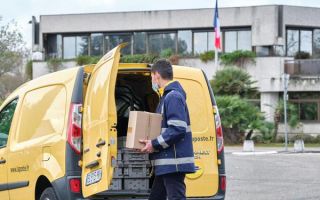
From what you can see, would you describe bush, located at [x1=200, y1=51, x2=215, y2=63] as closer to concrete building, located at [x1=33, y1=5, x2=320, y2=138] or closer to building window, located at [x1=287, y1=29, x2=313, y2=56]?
concrete building, located at [x1=33, y1=5, x2=320, y2=138]

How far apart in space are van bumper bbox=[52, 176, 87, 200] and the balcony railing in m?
38.8

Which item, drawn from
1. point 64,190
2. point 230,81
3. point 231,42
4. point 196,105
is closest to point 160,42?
point 231,42

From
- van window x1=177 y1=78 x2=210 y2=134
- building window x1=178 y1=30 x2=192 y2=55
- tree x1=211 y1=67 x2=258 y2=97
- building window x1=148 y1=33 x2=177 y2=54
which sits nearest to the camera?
van window x1=177 y1=78 x2=210 y2=134

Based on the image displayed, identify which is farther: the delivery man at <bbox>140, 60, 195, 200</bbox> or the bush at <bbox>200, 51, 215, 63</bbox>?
the bush at <bbox>200, 51, 215, 63</bbox>

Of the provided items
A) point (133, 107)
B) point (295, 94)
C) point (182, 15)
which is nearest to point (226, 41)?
point (182, 15)

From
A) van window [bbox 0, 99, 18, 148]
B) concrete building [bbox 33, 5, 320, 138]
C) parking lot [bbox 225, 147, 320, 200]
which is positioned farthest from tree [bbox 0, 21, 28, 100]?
van window [bbox 0, 99, 18, 148]

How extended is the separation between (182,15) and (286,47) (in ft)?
23.2

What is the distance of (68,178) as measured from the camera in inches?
304

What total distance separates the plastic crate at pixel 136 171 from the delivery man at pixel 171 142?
1347mm

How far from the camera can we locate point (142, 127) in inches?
285

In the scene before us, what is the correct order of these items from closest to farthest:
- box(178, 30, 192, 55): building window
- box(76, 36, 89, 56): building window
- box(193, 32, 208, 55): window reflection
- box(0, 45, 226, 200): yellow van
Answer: box(0, 45, 226, 200): yellow van
box(193, 32, 208, 55): window reflection
box(178, 30, 192, 55): building window
box(76, 36, 89, 56): building window

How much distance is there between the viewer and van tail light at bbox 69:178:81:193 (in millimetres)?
7715

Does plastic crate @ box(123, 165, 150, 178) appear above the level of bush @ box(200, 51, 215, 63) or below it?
below

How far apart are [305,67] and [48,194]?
39.0 m
